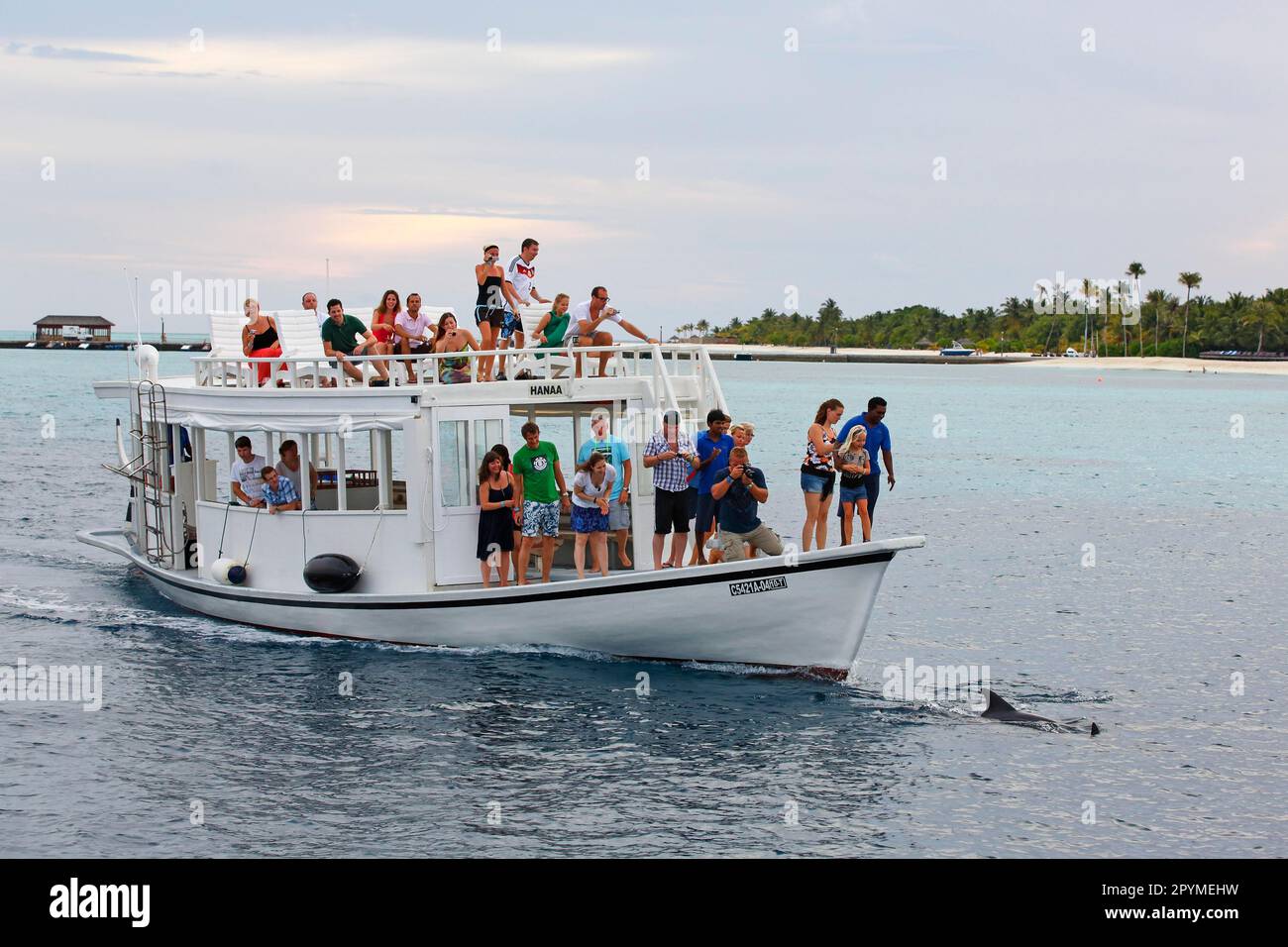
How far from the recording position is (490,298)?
18328 millimetres

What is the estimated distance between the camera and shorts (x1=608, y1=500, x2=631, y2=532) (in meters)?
17.2

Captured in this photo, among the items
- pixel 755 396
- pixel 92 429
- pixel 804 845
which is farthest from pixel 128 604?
pixel 755 396

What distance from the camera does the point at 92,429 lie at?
75.2 m

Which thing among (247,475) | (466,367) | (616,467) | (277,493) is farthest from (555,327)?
(247,475)

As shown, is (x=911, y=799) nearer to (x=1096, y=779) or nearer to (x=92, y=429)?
(x=1096, y=779)

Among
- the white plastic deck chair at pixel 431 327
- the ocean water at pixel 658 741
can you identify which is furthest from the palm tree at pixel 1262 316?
the white plastic deck chair at pixel 431 327

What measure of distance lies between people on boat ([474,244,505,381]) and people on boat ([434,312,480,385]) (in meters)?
0.24

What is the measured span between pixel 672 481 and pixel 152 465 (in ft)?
30.2

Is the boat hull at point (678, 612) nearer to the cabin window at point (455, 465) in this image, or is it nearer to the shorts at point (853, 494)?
the shorts at point (853, 494)

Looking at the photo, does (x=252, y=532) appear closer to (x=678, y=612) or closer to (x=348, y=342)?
(x=348, y=342)

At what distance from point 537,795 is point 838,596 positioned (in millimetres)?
4454

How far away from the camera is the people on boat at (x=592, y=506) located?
656 inches
